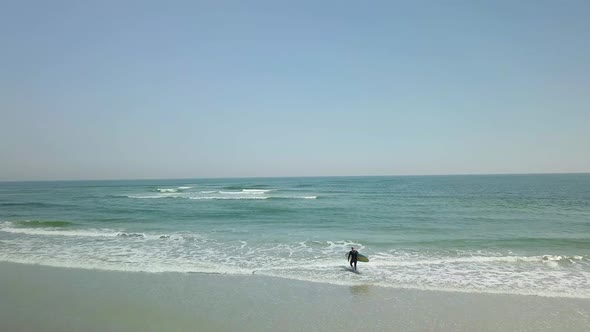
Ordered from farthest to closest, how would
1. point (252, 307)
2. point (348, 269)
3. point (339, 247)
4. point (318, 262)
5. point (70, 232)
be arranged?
point (70, 232) → point (339, 247) → point (318, 262) → point (348, 269) → point (252, 307)

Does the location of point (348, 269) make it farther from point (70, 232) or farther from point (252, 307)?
point (70, 232)

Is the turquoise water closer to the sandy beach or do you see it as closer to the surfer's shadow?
the surfer's shadow

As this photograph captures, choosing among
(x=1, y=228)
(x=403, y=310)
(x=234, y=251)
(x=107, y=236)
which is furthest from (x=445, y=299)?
(x=1, y=228)

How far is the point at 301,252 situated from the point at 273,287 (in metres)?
5.55

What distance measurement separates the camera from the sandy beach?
8.90m

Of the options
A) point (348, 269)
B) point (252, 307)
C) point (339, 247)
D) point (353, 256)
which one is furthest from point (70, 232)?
point (353, 256)

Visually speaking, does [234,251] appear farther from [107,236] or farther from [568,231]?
[568,231]

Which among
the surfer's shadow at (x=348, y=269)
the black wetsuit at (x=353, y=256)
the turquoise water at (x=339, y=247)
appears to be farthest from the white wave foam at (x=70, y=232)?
the black wetsuit at (x=353, y=256)

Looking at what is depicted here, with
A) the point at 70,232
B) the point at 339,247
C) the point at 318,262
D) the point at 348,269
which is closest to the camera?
the point at 348,269

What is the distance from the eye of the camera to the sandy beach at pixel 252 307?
890 cm

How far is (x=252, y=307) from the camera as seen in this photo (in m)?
10.1

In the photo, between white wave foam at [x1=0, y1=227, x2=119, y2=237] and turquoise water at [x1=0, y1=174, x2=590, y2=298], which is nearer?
Result: turquoise water at [x1=0, y1=174, x2=590, y2=298]

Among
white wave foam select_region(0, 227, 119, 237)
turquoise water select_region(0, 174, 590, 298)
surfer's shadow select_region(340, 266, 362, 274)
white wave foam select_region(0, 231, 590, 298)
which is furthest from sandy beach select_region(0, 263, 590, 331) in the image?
white wave foam select_region(0, 227, 119, 237)

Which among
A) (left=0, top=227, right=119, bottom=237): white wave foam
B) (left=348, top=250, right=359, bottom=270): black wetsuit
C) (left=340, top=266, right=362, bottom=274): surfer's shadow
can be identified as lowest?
(left=340, top=266, right=362, bottom=274): surfer's shadow
